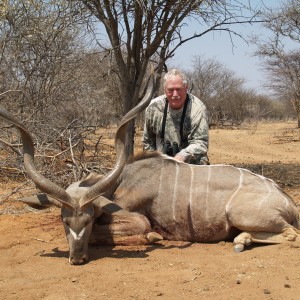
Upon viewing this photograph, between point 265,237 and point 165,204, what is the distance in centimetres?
72

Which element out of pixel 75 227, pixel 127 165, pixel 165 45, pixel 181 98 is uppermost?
pixel 165 45

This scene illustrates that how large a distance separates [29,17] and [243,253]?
17.6 feet

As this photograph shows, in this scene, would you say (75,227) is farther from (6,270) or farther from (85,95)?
(85,95)

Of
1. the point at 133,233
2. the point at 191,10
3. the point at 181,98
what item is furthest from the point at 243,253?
the point at 191,10

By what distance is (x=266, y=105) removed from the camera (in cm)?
3544

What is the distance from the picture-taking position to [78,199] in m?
3.24

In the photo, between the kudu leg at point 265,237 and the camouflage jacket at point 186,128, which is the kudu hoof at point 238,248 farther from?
the camouflage jacket at point 186,128

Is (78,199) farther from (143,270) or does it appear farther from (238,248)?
(238,248)

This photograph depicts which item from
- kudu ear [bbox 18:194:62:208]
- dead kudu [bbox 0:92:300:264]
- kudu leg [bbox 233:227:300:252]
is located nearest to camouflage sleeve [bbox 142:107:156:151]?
dead kudu [bbox 0:92:300:264]

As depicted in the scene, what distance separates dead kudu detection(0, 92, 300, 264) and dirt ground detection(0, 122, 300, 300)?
0.10 m

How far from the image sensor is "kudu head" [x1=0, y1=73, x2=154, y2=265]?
3092 mm

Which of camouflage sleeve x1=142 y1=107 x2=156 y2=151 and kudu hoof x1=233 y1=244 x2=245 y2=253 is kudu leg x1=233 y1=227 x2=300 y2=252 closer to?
kudu hoof x1=233 y1=244 x2=245 y2=253

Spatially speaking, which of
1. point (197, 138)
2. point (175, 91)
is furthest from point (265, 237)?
point (175, 91)

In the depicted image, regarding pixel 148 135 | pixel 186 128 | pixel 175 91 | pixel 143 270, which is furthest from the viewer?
pixel 148 135
